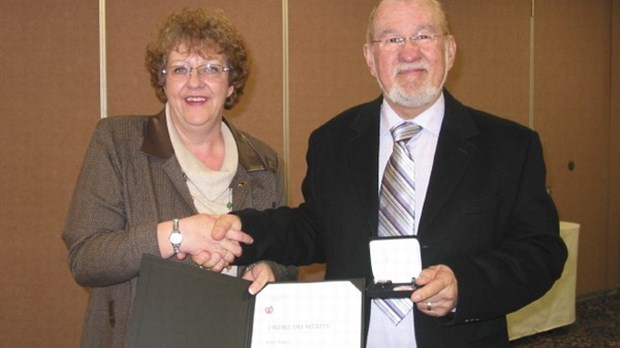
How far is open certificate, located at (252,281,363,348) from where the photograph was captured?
5.41 ft

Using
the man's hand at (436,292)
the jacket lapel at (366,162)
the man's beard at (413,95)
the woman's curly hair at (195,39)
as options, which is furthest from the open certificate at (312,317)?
the woman's curly hair at (195,39)

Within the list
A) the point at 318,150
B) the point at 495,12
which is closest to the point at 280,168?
the point at 318,150

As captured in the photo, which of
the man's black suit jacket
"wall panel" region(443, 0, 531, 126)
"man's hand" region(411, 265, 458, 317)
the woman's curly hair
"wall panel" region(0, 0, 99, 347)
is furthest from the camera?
"wall panel" region(443, 0, 531, 126)

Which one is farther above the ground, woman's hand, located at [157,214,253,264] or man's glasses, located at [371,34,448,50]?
man's glasses, located at [371,34,448,50]

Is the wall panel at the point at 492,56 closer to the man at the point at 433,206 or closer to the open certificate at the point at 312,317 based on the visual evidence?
the man at the point at 433,206

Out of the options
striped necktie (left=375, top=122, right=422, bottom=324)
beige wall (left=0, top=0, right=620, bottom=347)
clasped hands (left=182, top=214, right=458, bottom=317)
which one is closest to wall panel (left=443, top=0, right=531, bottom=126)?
beige wall (left=0, top=0, right=620, bottom=347)

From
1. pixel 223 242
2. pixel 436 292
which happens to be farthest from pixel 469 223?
pixel 223 242

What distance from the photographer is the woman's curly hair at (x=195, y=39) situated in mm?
2162

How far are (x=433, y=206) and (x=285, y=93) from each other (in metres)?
3.49

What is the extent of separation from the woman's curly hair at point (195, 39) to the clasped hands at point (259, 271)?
55 cm

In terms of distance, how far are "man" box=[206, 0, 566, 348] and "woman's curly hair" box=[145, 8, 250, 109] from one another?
432mm

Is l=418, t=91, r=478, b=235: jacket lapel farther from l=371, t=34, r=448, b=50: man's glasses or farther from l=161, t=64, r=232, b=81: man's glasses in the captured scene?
l=161, t=64, r=232, b=81: man's glasses

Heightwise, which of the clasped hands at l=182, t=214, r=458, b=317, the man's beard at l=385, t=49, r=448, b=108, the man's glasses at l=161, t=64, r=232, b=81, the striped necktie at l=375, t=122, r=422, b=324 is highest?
the man's glasses at l=161, t=64, r=232, b=81

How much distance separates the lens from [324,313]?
1.66 metres
